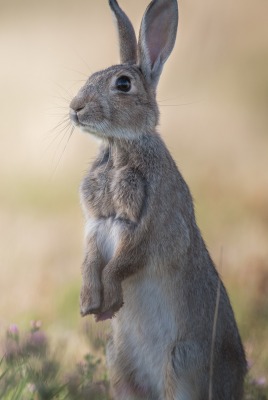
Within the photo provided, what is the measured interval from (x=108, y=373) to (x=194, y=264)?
715 millimetres

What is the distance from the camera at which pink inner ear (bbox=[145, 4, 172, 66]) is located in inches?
147

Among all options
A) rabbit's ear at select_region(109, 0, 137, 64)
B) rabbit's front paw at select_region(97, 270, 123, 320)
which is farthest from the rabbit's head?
rabbit's front paw at select_region(97, 270, 123, 320)

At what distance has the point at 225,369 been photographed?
377cm

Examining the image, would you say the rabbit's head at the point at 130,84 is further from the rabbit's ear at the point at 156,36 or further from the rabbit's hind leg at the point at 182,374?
the rabbit's hind leg at the point at 182,374

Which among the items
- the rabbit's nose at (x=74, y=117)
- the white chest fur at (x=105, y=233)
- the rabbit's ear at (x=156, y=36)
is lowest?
the white chest fur at (x=105, y=233)

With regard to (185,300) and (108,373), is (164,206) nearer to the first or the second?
(185,300)

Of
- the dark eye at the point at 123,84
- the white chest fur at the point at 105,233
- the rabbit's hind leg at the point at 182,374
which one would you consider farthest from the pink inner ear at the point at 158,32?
the rabbit's hind leg at the point at 182,374

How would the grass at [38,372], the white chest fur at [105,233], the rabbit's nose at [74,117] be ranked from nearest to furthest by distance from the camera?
the grass at [38,372], the rabbit's nose at [74,117], the white chest fur at [105,233]

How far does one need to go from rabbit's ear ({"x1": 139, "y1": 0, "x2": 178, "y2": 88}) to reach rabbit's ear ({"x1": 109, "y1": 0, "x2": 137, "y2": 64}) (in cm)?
9

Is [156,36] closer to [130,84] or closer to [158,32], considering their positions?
[158,32]

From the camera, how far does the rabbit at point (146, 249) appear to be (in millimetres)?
3562

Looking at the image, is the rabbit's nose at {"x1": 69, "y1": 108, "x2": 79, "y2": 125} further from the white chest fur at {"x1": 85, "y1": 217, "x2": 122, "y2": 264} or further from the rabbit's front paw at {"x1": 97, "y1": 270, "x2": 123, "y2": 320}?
the rabbit's front paw at {"x1": 97, "y1": 270, "x2": 123, "y2": 320}

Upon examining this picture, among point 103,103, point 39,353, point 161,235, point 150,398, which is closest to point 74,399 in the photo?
point 39,353

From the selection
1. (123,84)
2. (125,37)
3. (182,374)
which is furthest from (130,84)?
(182,374)
